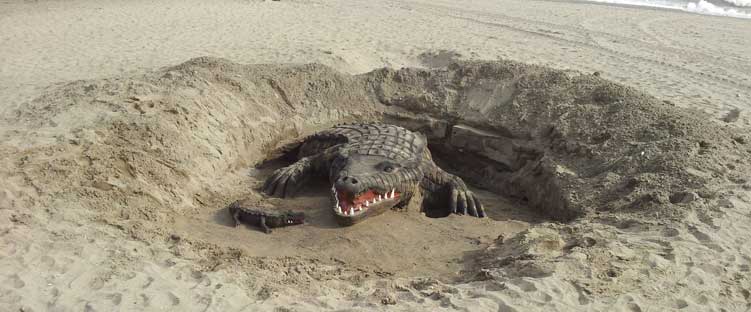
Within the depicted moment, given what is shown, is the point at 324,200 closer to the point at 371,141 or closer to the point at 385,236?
the point at 371,141

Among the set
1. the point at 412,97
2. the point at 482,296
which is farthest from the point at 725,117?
the point at 482,296

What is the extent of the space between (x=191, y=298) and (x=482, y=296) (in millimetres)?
1881

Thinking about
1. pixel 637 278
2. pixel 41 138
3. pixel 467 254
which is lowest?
pixel 467 254

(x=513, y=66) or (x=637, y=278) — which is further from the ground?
(x=513, y=66)

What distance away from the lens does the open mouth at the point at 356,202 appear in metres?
5.66

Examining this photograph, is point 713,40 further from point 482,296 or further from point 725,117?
point 482,296

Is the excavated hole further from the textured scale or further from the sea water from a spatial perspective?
the sea water

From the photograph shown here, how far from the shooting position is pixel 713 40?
15.0m

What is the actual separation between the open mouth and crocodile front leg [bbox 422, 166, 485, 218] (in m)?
0.92

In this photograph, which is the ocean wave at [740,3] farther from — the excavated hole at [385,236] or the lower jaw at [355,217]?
the lower jaw at [355,217]

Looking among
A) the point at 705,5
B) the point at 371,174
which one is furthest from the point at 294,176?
the point at 705,5

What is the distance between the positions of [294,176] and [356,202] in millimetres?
1259

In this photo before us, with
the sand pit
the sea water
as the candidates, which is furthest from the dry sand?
the sea water

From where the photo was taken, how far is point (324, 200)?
654 centimetres
